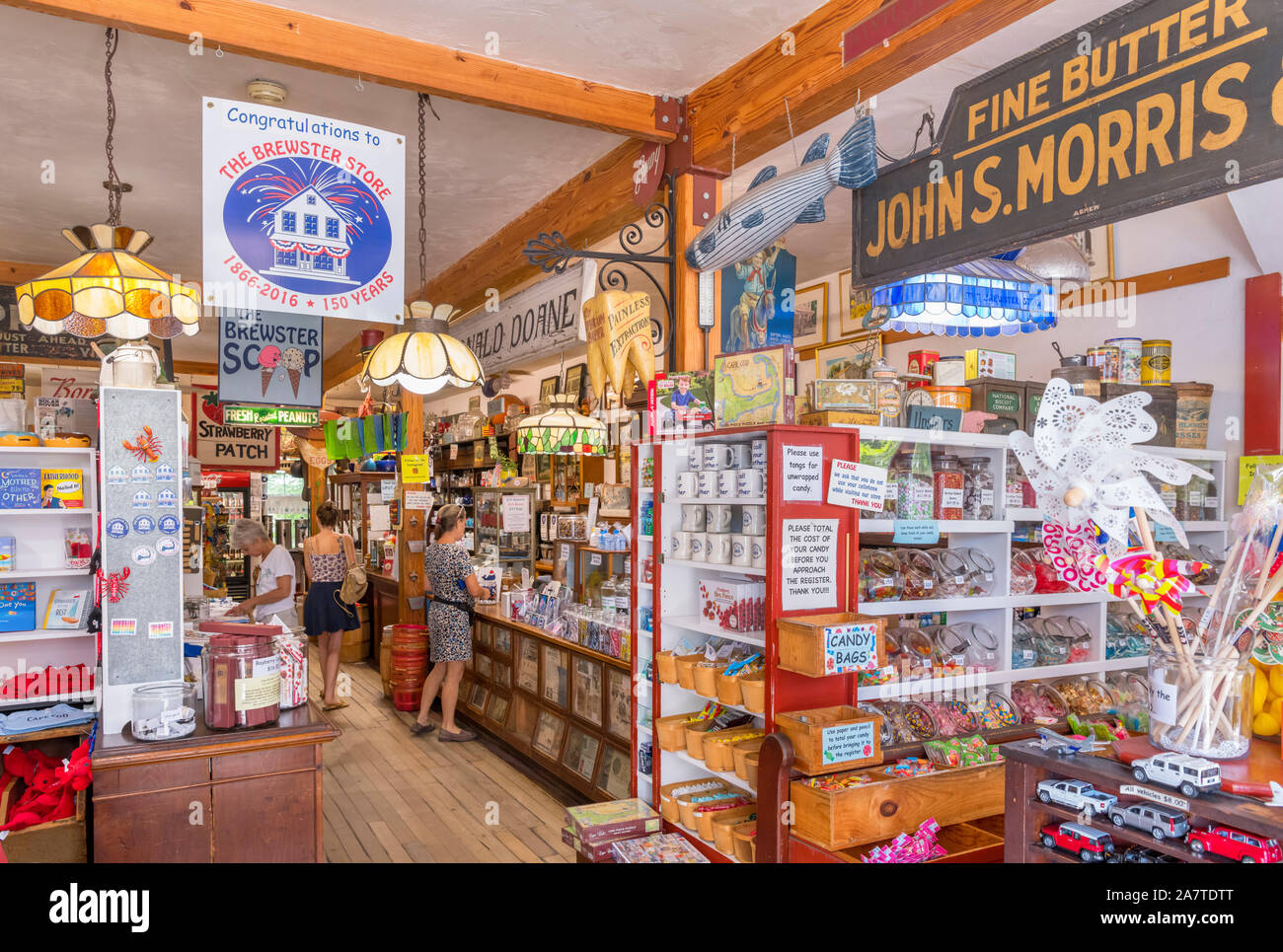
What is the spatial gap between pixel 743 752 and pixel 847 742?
0.51 metres

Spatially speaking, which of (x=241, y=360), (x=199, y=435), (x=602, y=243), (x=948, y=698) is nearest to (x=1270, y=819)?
(x=948, y=698)

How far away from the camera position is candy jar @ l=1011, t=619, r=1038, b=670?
373cm

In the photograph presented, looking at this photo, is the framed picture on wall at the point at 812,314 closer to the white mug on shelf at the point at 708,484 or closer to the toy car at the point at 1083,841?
the white mug on shelf at the point at 708,484

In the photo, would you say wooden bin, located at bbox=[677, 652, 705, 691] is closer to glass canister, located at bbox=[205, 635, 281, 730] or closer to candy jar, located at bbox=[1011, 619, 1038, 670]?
candy jar, located at bbox=[1011, 619, 1038, 670]

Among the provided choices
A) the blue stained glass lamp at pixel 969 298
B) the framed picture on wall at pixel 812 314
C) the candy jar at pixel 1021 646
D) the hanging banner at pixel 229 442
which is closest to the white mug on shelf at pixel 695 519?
the blue stained glass lamp at pixel 969 298

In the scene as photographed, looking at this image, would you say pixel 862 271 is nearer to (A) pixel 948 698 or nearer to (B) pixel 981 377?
(B) pixel 981 377

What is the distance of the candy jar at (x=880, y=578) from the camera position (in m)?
3.47

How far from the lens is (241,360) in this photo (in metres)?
6.70

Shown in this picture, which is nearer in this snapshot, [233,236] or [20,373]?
[233,236]

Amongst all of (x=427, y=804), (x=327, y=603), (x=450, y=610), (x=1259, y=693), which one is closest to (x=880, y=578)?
(x=1259, y=693)

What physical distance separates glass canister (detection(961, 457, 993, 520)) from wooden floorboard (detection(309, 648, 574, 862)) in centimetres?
256

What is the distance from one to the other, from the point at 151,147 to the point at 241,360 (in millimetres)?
2164

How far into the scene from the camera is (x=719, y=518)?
358 centimetres

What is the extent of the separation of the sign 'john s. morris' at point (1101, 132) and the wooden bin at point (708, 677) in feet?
5.38
